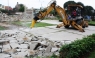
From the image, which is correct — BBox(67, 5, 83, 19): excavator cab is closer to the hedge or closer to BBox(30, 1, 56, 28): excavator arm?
BBox(30, 1, 56, 28): excavator arm

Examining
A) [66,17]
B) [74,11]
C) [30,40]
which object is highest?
[74,11]

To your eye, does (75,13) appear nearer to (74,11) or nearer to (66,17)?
(74,11)

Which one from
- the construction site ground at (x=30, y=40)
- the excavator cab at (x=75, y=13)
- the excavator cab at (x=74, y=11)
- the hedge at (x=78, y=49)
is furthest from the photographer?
the excavator cab at (x=74, y=11)

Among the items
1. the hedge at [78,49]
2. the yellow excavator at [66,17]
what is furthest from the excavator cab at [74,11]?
the hedge at [78,49]

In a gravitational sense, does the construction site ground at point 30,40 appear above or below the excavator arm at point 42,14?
below

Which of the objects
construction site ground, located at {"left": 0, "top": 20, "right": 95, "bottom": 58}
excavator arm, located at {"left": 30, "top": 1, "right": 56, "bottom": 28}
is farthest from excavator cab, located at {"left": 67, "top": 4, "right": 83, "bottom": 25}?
construction site ground, located at {"left": 0, "top": 20, "right": 95, "bottom": 58}

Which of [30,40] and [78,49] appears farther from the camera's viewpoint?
[30,40]

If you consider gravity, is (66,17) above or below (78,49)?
above

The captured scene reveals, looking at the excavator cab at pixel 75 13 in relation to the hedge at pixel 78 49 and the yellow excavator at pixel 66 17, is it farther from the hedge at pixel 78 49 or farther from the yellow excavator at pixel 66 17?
the hedge at pixel 78 49

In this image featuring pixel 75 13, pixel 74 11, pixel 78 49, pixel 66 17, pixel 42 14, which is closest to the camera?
pixel 78 49

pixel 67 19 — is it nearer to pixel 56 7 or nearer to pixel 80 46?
pixel 56 7

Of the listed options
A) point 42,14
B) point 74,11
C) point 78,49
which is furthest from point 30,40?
point 74,11

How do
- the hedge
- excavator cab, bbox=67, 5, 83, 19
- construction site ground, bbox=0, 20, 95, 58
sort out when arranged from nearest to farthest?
the hedge
construction site ground, bbox=0, 20, 95, 58
excavator cab, bbox=67, 5, 83, 19

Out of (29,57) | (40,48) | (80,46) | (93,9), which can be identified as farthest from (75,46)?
(93,9)
